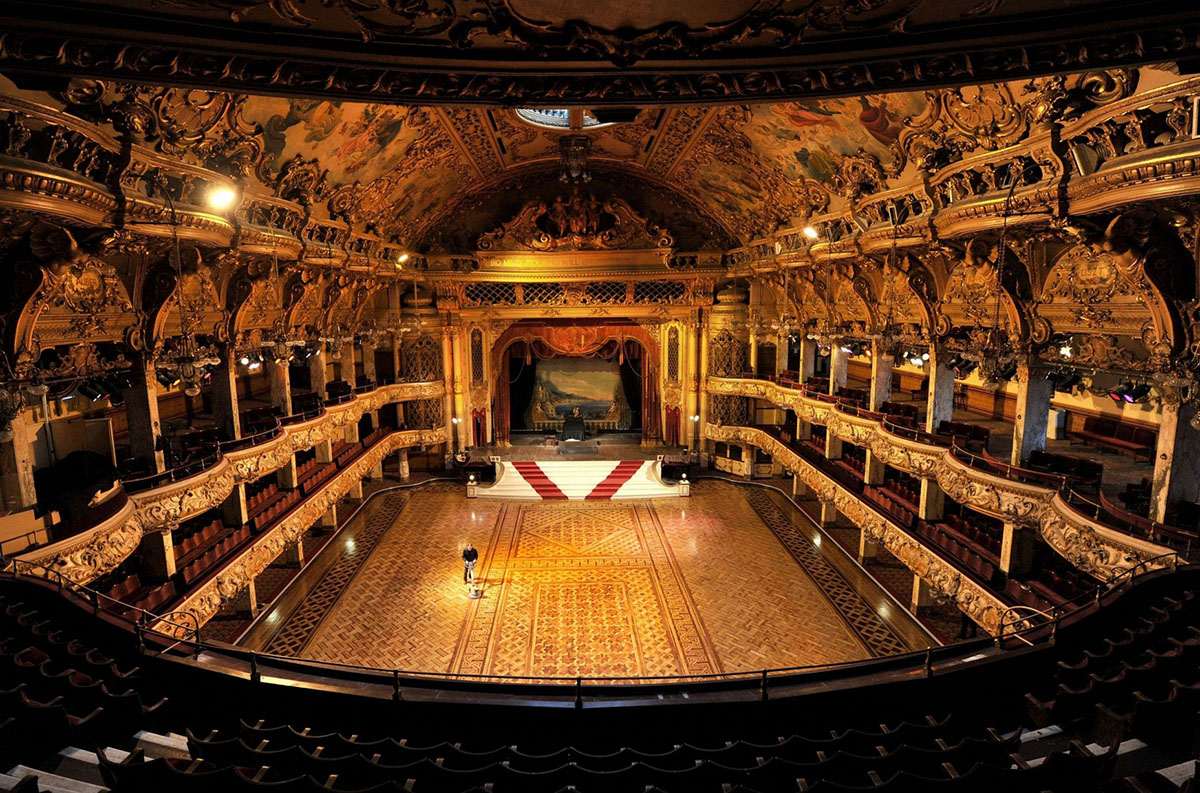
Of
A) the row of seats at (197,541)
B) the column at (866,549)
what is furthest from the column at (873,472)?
the row of seats at (197,541)

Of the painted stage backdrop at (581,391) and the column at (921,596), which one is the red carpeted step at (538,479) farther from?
the column at (921,596)

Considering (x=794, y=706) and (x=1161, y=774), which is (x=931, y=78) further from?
(x=794, y=706)

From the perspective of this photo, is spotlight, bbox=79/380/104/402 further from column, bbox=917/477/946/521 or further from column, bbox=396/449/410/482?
column, bbox=917/477/946/521

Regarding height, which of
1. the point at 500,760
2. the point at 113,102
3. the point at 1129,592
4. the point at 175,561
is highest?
the point at 113,102

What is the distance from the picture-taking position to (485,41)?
7.41 ft

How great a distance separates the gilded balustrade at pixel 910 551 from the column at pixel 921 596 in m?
0.27

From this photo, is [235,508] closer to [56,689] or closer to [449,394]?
[56,689]

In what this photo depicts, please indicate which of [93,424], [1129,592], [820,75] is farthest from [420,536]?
[820,75]

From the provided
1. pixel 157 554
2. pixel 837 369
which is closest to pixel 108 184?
pixel 157 554

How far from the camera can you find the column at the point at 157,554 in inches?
372

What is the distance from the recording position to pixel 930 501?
11.7m

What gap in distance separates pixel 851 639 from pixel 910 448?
3.93 m

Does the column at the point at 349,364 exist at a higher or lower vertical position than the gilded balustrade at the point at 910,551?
higher

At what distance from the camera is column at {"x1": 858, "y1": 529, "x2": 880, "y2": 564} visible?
14.0 meters
